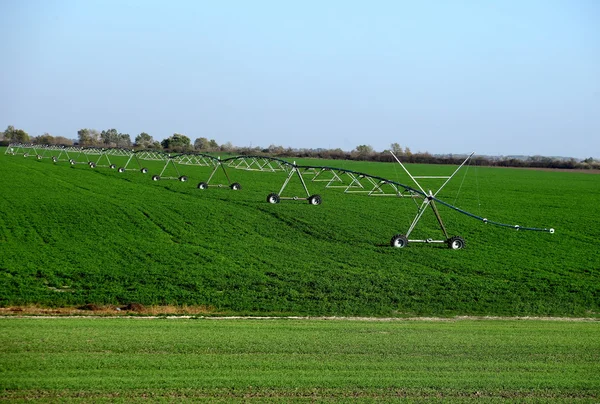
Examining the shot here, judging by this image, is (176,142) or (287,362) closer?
(287,362)

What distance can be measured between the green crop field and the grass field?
3.32 m

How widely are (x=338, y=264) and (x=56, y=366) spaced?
14530 mm

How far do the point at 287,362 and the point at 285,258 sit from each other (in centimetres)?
1372

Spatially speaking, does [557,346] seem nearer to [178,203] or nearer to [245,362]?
[245,362]

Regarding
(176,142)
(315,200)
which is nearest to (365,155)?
(176,142)

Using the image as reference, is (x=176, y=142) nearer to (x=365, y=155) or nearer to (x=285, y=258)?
(x=365, y=155)

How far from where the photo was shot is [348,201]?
160 ft

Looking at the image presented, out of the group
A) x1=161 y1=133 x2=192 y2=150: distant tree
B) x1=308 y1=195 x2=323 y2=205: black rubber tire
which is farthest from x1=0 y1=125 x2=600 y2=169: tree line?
x1=308 y1=195 x2=323 y2=205: black rubber tire

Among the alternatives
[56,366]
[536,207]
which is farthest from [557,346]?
[536,207]

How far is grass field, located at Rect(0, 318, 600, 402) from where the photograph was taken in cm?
1144

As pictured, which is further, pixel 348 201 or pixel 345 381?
pixel 348 201

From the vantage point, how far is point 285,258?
1059 inches

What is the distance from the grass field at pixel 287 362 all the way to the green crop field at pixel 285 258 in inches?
131

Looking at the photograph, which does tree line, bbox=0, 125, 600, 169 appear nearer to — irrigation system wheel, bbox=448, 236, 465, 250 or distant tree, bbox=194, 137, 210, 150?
distant tree, bbox=194, 137, 210, 150
